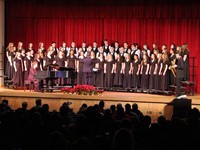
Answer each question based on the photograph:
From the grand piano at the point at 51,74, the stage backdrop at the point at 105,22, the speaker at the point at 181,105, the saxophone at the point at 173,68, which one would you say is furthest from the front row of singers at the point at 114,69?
the speaker at the point at 181,105

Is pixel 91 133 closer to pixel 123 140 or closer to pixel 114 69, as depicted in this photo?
pixel 123 140

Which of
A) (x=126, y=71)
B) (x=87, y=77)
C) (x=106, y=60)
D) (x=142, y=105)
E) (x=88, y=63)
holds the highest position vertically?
(x=106, y=60)

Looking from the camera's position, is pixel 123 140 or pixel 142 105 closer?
pixel 123 140

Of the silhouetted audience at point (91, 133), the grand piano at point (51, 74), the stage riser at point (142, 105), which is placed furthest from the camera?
the grand piano at point (51, 74)

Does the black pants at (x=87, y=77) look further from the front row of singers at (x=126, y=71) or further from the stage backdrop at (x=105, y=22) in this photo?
the stage backdrop at (x=105, y=22)

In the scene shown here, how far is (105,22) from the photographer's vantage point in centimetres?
1830

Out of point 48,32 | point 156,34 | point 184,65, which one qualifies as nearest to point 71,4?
point 48,32

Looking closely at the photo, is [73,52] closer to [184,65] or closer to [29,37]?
[29,37]

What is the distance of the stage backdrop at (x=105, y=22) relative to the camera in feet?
55.7

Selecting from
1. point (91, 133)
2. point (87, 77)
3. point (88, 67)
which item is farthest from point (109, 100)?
point (91, 133)

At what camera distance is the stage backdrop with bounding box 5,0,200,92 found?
55.7 ft

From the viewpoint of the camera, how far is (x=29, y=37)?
19.0 metres

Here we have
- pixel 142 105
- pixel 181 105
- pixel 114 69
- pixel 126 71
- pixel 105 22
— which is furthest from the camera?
pixel 105 22

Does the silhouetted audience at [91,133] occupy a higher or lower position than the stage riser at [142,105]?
higher
